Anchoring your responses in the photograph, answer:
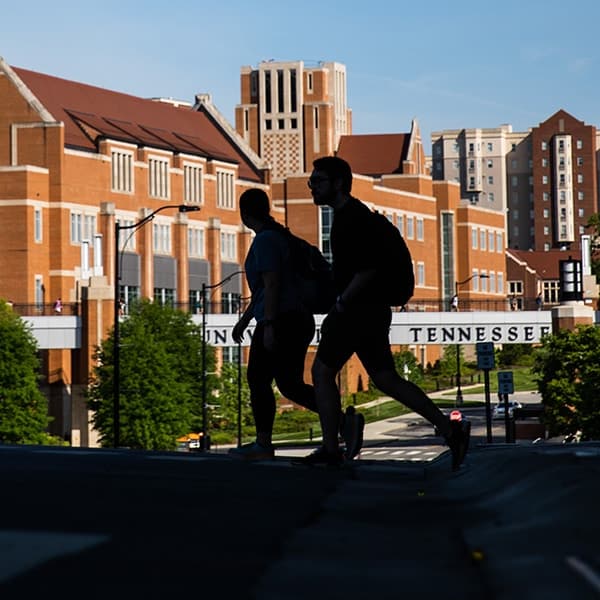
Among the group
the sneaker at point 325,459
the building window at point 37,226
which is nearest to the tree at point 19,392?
the building window at point 37,226

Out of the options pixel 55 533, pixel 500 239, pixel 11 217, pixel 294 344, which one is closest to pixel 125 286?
pixel 11 217

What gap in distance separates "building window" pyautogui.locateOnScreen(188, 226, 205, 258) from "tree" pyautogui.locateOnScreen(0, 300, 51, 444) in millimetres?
37641

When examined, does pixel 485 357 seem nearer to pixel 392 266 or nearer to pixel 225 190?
pixel 392 266

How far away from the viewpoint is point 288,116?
519ft

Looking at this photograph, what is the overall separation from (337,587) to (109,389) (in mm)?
75683

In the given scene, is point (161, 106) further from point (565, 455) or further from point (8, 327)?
point (565, 455)

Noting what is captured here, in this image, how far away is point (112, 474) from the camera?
32.8 feet

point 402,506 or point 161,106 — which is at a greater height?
point 161,106

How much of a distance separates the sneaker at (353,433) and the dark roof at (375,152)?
14612 cm

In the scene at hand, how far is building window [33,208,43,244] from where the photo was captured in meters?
105

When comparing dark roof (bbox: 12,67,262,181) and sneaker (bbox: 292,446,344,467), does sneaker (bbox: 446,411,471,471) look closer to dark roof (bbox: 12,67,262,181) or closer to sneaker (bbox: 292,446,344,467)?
sneaker (bbox: 292,446,344,467)

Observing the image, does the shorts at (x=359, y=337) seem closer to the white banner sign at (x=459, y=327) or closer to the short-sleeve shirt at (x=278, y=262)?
the short-sleeve shirt at (x=278, y=262)

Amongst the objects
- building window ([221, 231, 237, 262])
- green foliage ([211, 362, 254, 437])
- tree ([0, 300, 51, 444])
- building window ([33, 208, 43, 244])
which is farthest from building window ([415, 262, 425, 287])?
tree ([0, 300, 51, 444])

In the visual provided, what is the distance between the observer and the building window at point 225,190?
125438mm
